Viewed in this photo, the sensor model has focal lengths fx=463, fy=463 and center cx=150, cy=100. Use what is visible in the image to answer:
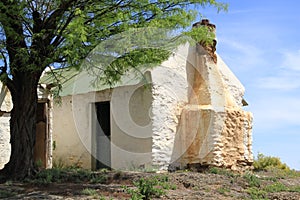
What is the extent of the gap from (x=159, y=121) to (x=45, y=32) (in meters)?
6.00

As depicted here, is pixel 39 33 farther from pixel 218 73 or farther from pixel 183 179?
pixel 218 73

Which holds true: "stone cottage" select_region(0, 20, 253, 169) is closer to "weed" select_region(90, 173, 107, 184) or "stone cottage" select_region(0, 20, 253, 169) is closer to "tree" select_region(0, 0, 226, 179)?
"weed" select_region(90, 173, 107, 184)

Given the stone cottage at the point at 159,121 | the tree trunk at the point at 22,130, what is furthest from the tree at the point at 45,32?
the stone cottage at the point at 159,121

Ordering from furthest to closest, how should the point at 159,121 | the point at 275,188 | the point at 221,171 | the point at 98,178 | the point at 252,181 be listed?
the point at 159,121 < the point at 221,171 < the point at 252,181 < the point at 275,188 < the point at 98,178

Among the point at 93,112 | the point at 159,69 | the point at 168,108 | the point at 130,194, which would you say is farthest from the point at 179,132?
the point at 130,194

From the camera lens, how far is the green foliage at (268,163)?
20891mm

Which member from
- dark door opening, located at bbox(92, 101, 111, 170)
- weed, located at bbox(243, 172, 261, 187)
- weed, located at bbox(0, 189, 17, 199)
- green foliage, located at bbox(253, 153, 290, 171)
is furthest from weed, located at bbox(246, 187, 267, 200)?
green foliage, located at bbox(253, 153, 290, 171)

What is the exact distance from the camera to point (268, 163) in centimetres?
2138

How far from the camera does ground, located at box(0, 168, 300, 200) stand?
419 inches

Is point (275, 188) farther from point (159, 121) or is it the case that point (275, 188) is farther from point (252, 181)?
point (159, 121)

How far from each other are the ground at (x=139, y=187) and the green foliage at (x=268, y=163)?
5.70 meters

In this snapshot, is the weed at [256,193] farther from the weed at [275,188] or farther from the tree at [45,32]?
the tree at [45,32]

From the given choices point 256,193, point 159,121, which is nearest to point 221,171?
point 159,121

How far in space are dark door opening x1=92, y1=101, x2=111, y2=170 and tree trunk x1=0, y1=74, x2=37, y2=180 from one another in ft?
19.4
